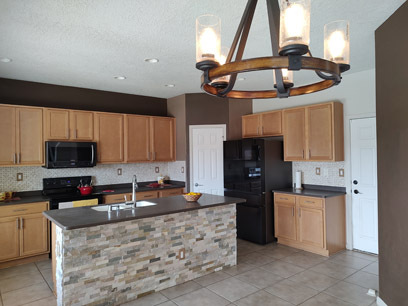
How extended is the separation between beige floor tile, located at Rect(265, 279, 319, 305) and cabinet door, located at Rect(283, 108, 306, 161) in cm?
208

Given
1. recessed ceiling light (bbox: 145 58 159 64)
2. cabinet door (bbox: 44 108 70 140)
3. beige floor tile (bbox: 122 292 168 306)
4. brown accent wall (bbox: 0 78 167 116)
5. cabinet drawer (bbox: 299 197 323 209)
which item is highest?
recessed ceiling light (bbox: 145 58 159 64)

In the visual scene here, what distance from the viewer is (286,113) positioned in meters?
4.94

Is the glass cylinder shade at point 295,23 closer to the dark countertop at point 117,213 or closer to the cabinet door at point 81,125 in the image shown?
the dark countertop at point 117,213

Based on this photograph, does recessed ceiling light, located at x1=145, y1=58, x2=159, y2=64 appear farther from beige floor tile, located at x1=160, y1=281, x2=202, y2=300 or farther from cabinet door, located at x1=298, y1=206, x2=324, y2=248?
cabinet door, located at x1=298, y1=206, x2=324, y2=248

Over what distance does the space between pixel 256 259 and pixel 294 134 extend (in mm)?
2075

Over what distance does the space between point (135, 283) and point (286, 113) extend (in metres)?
3.49

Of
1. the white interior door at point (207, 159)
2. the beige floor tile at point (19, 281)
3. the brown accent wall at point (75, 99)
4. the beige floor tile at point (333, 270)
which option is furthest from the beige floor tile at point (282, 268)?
→ the brown accent wall at point (75, 99)

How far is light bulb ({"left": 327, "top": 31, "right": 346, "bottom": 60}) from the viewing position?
162 cm

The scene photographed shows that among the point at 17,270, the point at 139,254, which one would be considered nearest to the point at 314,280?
the point at 139,254

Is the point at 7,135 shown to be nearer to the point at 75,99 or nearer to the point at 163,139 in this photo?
the point at 75,99

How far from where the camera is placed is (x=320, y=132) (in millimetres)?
4488

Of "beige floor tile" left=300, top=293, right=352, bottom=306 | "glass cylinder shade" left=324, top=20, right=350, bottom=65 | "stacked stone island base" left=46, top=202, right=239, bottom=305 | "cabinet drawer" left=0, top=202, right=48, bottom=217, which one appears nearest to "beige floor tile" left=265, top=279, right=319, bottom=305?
"beige floor tile" left=300, top=293, right=352, bottom=306

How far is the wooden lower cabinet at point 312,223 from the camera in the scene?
167 inches

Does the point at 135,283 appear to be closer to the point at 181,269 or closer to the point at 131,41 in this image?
the point at 181,269
